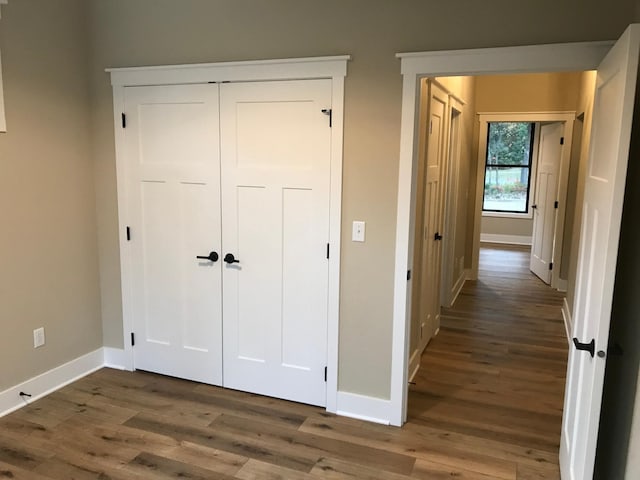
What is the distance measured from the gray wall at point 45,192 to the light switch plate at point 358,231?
1951 mm

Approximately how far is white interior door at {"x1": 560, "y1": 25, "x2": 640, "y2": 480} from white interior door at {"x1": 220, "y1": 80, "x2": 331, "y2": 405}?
4.62 ft

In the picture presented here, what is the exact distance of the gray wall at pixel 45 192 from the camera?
3059mm

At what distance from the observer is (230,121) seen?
10.6ft

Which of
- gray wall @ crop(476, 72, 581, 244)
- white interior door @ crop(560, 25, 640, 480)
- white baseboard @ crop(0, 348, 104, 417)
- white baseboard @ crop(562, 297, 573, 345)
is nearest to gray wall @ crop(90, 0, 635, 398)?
white interior door @ crop(560, 25, 640, 480)

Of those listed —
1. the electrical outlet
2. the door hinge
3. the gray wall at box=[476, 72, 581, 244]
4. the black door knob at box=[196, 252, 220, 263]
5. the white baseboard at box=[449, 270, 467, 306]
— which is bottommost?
the white baseboard at box=[449, 270, 467, 306]

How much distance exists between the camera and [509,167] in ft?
32.9

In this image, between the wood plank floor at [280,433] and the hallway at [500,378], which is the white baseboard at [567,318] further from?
the wood plank floor at [280,433]

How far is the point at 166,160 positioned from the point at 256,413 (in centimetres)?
177

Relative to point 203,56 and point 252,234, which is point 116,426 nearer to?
point 252,234

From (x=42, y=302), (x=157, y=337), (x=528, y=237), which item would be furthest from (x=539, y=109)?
(x=42, y=302)

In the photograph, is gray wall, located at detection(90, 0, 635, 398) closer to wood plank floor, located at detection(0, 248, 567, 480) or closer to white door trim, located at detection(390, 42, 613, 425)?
white door trim, located at detection(390, 42, 613, 425)

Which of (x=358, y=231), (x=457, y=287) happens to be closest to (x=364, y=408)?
(x=358, y=231)

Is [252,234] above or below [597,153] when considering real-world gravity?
below

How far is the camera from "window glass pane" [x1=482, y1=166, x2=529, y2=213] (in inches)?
394
